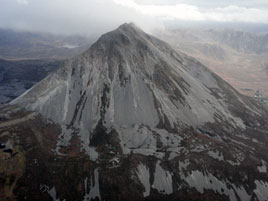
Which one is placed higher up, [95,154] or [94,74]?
[94,74]

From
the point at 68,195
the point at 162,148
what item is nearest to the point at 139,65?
the point at 162,148

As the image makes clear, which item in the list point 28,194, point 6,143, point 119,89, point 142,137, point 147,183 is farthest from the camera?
point 119,89

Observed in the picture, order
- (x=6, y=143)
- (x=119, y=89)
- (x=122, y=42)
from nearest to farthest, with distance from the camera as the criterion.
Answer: (x=6, y=143), (x=119, y=89), (x=122, y=42)

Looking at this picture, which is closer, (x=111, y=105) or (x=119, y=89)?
(x=111, y=105)

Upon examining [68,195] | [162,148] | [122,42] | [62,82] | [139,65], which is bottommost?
[68,195]

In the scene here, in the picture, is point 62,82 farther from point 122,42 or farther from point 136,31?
point 136,31

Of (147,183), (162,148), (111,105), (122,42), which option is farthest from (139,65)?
(147,183)
